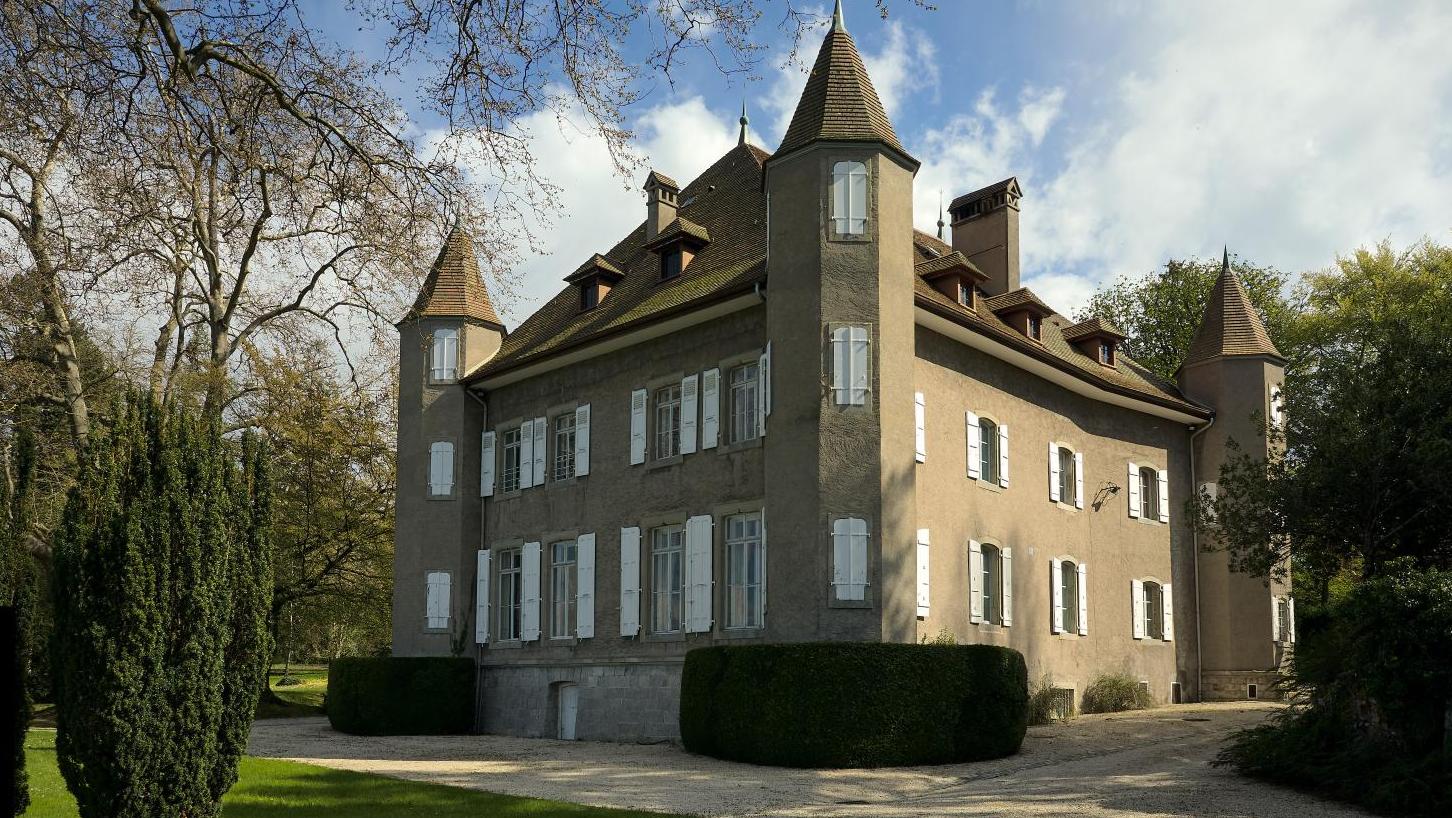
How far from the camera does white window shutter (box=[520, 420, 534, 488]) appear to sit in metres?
24.1

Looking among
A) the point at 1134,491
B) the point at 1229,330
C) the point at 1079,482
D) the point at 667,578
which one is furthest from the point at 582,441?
the point at 1229,330

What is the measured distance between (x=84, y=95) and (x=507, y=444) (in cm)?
1738

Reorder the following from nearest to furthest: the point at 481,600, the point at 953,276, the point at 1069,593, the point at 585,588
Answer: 1. the point at 953,276
2. the point at 585,588
3. the point at 1069,593
4. the point at 481,600

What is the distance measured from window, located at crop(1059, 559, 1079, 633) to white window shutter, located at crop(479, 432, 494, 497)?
10671 mm

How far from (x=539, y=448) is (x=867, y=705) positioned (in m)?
10.0

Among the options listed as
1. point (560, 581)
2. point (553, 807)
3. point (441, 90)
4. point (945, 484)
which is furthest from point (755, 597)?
point (441, 90)

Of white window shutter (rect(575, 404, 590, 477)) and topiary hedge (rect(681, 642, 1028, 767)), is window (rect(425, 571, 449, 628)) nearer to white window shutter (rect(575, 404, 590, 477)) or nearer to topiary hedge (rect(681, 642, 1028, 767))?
white window shutter (rect(575, 404, 590, 477))

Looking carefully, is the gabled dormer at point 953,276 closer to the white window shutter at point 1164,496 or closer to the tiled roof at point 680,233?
the tiled roof at point 680,233

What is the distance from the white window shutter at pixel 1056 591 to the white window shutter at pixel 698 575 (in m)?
6.64

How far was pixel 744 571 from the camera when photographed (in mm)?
19141

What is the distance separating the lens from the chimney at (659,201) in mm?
24141

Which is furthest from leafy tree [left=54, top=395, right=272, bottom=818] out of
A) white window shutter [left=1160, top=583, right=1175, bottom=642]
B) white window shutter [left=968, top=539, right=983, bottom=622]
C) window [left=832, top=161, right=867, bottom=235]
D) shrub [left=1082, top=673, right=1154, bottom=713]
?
white window shutter [left=1160, top=583, right=1175, bottom=642]

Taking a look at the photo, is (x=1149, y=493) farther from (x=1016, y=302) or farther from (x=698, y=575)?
(x=698, y=575)

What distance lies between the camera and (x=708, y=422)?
20.2m
